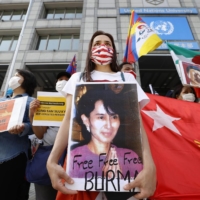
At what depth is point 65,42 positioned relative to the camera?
36.6ft

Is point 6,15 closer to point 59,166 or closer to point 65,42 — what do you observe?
point 65,42

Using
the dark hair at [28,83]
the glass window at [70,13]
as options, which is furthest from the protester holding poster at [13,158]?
the glass window at [70,13]

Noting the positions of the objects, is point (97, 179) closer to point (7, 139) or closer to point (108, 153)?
point (108, 153)

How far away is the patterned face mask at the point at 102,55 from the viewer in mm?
1341

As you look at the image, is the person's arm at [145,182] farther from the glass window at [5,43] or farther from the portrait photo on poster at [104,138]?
the glass window at [5,43]

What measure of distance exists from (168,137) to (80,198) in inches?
57.1

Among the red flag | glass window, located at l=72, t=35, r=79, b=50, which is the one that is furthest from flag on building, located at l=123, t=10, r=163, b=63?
glass window, located at l=72, t=35, r=79, b=50

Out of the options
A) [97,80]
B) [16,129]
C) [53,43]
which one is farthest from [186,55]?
[53,43]

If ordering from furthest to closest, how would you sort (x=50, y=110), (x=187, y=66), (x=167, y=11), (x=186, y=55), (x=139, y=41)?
(x=167, y=11) < (x=139, y=41) < (x=186, y=55) < (x=187, y=66) < (x=50, y=110)

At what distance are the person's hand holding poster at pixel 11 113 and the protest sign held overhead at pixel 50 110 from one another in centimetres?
17

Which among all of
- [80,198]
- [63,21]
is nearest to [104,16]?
[63,21]

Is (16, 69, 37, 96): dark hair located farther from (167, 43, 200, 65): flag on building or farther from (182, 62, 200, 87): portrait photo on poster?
(167, 43, 200, 65): flag on building

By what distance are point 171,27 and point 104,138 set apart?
10.5m

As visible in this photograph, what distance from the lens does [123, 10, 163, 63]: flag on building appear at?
3.80 m
